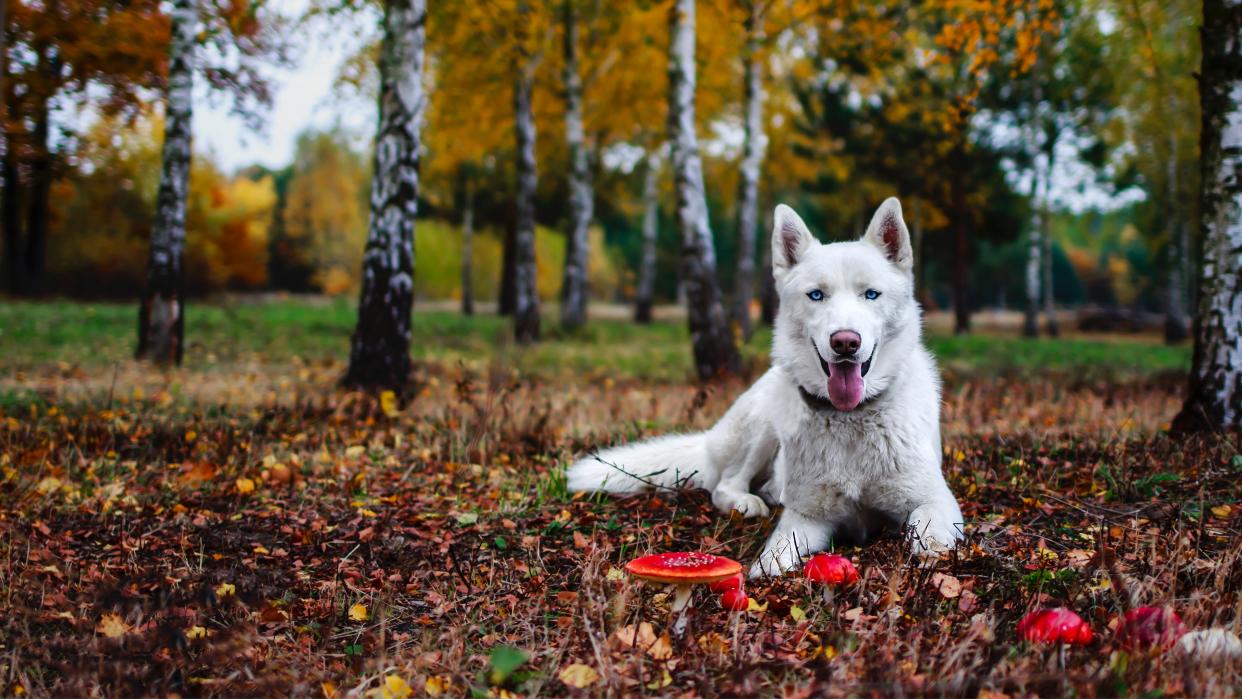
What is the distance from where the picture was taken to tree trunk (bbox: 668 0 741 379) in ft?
30.3

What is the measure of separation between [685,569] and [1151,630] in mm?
1298

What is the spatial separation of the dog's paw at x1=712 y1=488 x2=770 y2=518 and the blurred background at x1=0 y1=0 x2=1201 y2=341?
12.0 feet

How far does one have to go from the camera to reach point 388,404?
6.48 meters

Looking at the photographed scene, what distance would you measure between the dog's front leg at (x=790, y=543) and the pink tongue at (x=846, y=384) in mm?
560

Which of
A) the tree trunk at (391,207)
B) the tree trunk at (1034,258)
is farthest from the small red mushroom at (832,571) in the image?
the tree trunk at (1034,258)

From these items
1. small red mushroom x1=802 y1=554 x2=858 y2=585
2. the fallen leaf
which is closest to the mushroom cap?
small red mushroom x1=802 y1=554 x2=858 y2=585

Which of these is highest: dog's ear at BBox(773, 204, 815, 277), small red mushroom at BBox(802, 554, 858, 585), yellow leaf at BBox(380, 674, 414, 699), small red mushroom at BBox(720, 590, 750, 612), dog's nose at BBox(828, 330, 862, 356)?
dog's ear at BBox(773, 204, 815, 277)

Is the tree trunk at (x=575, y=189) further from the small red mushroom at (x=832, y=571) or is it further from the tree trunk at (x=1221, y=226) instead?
the small red mushroom at (x=832, y=571)

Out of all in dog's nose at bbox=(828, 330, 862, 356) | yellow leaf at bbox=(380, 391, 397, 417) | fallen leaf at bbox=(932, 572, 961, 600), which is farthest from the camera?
yellow leaf at bbox=(380, 391, 397, 417)

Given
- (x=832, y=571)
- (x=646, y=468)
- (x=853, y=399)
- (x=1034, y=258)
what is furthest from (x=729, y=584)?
(x=1034, y=258)

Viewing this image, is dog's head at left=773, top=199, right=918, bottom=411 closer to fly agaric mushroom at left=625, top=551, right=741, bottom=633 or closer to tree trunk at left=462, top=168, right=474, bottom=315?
fly agaric mushroom at left=625, top=551, right=741, bottom=633

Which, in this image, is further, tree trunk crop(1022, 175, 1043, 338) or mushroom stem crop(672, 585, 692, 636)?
tree trunk crop(1022, 175, 1043, 338)

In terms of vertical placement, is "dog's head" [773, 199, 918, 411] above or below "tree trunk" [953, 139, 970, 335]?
below

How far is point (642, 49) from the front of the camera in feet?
61.7
